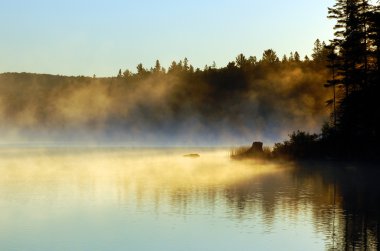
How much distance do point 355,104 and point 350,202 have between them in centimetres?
3395

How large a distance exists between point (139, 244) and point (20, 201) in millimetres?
14846

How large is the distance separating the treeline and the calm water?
13.2 metres

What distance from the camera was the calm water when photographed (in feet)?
87.4

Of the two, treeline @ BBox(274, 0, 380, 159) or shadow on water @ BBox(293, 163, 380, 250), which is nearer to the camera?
shadow on water @ BBox(293, 163, 380, 250)

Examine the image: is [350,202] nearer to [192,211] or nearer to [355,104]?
[192,211]

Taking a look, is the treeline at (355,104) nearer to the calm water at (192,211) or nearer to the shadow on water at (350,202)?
the shadow on water at (350,202)

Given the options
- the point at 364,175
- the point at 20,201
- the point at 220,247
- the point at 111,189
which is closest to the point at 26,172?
the point at 111,189

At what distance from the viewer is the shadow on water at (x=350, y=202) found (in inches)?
1051

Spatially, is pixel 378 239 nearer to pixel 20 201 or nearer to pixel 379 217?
pixel 379 217

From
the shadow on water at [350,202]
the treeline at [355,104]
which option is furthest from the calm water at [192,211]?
the treeline at [355,104]

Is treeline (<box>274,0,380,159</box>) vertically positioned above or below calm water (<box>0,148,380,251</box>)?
above

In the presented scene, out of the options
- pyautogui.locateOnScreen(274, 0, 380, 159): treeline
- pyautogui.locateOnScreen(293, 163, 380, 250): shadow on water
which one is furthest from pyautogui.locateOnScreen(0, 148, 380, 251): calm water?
pyautogui.locateOnScreen(274, 0, 380, 159): treeline

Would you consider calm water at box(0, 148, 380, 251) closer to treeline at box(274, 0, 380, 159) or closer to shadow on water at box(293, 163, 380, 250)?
shadow on water at box(293, 163, 380, 250)

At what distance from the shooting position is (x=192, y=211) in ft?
114
